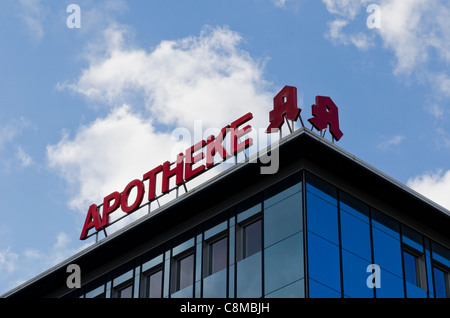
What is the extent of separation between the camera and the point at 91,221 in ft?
159

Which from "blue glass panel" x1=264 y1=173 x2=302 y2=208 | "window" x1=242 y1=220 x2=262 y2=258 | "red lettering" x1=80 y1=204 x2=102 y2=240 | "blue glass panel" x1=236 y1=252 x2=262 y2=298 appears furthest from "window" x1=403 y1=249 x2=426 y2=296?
"red lettering" x1=80 y1=204 x2=102 y2=240

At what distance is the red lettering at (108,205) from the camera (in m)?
47.3

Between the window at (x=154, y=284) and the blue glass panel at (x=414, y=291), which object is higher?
the window at (x=154, y=284)

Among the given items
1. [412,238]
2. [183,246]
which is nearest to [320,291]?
[412,238]

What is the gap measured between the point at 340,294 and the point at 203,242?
845cm

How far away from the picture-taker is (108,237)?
46.5 meters

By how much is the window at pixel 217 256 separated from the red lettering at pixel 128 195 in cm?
543

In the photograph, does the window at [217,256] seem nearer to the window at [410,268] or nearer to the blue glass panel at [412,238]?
the window at [410,268]

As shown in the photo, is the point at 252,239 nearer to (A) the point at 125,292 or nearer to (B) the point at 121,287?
(A) the point at 125,292

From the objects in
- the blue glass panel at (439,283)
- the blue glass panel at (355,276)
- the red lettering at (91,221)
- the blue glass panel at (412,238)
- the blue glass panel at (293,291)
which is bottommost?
the blue glass panel at (293,291)

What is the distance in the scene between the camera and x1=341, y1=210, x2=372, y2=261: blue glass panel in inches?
1551

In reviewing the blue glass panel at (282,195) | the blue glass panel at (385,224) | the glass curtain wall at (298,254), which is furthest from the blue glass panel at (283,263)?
the blue glass panel at (385,224)
